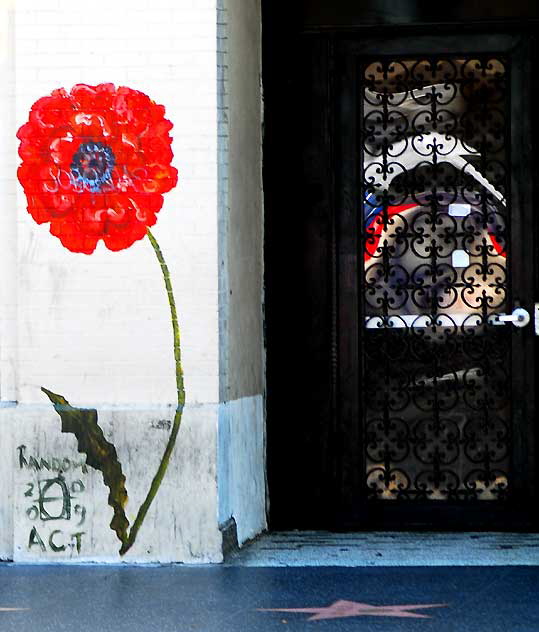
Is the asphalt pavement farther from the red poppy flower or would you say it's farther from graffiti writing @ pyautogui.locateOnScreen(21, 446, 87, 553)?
the red poppy flower

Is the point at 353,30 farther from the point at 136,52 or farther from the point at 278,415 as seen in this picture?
the point at 278,415

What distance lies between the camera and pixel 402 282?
903 centimetres

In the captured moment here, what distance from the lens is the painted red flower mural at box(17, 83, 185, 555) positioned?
7992 mm

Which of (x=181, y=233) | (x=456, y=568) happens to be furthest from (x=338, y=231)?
(x=456, y=568)

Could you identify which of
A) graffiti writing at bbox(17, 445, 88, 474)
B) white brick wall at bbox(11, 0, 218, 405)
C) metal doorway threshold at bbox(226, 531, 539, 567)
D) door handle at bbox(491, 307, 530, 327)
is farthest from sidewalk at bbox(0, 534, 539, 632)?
door handle at bbox(491, 307, 530, 327)

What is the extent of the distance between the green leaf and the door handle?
2.47 meters

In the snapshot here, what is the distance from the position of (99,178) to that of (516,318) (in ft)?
8.57

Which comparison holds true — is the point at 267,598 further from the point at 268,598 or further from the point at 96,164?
the point at 96,164

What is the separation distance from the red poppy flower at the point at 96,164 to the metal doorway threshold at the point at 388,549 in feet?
6.10

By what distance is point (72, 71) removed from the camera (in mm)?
8078

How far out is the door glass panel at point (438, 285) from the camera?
8961 millimetres

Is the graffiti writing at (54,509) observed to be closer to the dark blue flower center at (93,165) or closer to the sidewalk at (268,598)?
the sidewalk at (268,598)

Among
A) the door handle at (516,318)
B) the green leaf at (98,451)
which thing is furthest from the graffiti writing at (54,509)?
the door handle at (516,318)

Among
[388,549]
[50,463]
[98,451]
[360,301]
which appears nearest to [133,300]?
[98,451]
